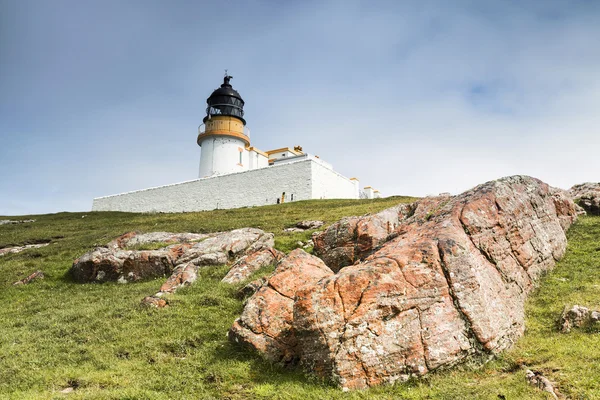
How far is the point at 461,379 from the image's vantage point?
8109 millimetres

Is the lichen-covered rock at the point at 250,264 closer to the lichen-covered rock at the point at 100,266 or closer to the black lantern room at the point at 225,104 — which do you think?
the lichen-covered rock at the point at 100,266

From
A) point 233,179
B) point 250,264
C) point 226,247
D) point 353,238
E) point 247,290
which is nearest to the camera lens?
point 247,290

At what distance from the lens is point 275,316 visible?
34.4 feet

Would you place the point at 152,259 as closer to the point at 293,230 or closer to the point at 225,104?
the point at 293,230

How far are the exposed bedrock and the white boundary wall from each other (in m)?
44.2

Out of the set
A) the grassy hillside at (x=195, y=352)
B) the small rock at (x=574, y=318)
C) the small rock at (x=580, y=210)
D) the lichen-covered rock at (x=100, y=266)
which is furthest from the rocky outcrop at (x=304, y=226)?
the small rock at (x=574, y=318)

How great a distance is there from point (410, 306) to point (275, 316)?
139 inches

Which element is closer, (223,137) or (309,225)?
(309,225)

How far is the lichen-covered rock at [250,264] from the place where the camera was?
17.4 meters

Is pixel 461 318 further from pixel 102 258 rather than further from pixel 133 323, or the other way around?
pixel 102 258

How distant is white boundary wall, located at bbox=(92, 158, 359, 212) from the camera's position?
56.9 m

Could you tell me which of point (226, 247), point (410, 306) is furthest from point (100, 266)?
point (410, 306)

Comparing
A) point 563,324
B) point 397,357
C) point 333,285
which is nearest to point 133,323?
point 333,285

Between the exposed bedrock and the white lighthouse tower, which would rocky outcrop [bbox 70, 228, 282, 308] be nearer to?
the exposed bedrock
